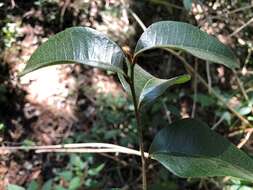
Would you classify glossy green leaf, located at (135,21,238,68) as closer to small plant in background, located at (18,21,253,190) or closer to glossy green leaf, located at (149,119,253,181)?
small plant in background, located at (18,21,253,190)

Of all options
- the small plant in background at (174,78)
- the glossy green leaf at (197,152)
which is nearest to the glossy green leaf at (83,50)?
the small plant in background at (174,78)

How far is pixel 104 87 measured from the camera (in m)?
2.40

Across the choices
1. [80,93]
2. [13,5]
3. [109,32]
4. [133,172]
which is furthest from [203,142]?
[13,5]

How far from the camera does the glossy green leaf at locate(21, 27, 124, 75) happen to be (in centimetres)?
60

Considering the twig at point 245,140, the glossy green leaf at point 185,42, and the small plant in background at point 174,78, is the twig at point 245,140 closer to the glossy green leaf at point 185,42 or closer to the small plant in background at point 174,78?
the small plant in background at point 174,78

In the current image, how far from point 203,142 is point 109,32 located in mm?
1851

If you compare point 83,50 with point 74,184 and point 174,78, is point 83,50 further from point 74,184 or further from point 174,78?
point 74,184

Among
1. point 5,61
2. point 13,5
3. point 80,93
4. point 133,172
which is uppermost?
point 13,5

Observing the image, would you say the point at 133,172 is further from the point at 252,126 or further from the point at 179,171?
the point at 179,171

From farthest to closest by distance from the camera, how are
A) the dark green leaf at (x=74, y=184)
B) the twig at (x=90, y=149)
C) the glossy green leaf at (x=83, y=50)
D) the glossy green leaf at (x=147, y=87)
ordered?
the dark green leaf at (x=74, y=184), the twig at (x=90, y=149), the glossy green leaf at (x=147, y=87), the glossy green leaf at (x=83, y=50)

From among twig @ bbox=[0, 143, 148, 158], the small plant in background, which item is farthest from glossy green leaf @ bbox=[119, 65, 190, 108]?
twig @ bbox=[0, 143, 148, 158]

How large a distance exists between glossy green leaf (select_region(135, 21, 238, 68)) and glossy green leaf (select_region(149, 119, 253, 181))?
0.15 meters

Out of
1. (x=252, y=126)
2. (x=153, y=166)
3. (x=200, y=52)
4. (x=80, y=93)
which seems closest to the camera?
(x=200, y=52)

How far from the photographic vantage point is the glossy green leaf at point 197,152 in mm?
697
